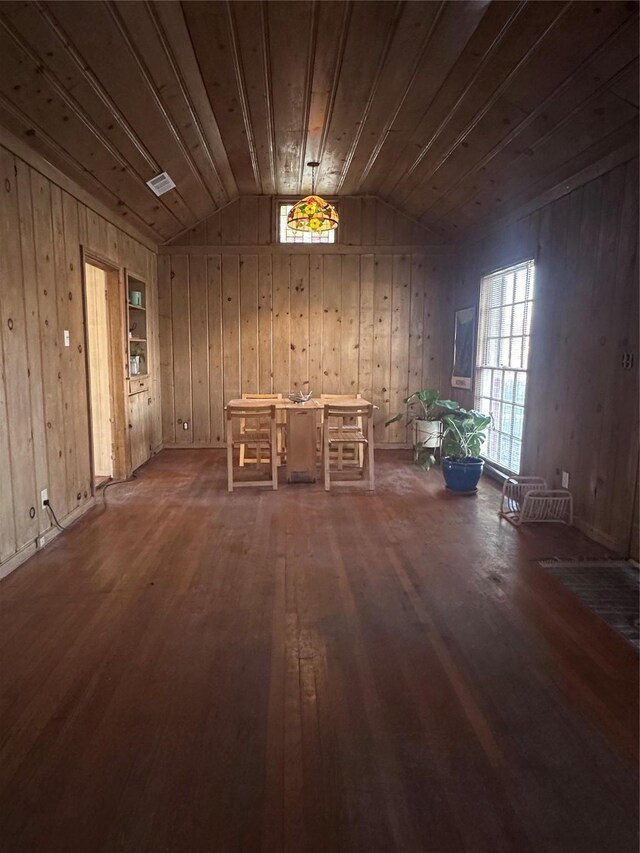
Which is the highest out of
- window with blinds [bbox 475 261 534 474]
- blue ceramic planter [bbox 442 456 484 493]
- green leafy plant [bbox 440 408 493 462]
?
window with blinds [bbox 475 261 534 474]

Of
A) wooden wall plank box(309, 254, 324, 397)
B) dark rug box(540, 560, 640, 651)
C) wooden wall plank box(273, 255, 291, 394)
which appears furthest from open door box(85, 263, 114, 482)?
dark rug box(540, 560, 640, 651)

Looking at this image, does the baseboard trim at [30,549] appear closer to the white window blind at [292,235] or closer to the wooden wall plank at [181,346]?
the wooden wall plank at [181,346]

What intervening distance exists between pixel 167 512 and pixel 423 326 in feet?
13.1

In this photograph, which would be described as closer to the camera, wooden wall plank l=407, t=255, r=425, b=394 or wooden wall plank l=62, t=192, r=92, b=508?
wooden wall plank l=62, t=192, r=92, b=508

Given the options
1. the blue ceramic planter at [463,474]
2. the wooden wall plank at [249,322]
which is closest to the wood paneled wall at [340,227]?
the wooden wall plank at [249,322]

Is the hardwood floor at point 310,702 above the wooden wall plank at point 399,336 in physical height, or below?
below

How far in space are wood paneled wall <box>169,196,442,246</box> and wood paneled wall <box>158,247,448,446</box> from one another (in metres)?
0.17

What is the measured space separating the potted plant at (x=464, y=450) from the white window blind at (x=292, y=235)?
2.94 m

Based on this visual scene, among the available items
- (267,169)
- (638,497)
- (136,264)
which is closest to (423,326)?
(267,169)

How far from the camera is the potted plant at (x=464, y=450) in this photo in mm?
4645

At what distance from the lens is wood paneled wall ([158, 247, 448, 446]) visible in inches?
254

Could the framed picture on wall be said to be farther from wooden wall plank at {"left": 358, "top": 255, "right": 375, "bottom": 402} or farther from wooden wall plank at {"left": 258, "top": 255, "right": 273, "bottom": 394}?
wooden wall plank at {"left": 258, "top": 255, "right": 273, "bottom": 394}

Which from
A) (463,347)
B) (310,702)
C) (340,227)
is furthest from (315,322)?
(310,702)

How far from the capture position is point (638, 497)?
310 centimetres
